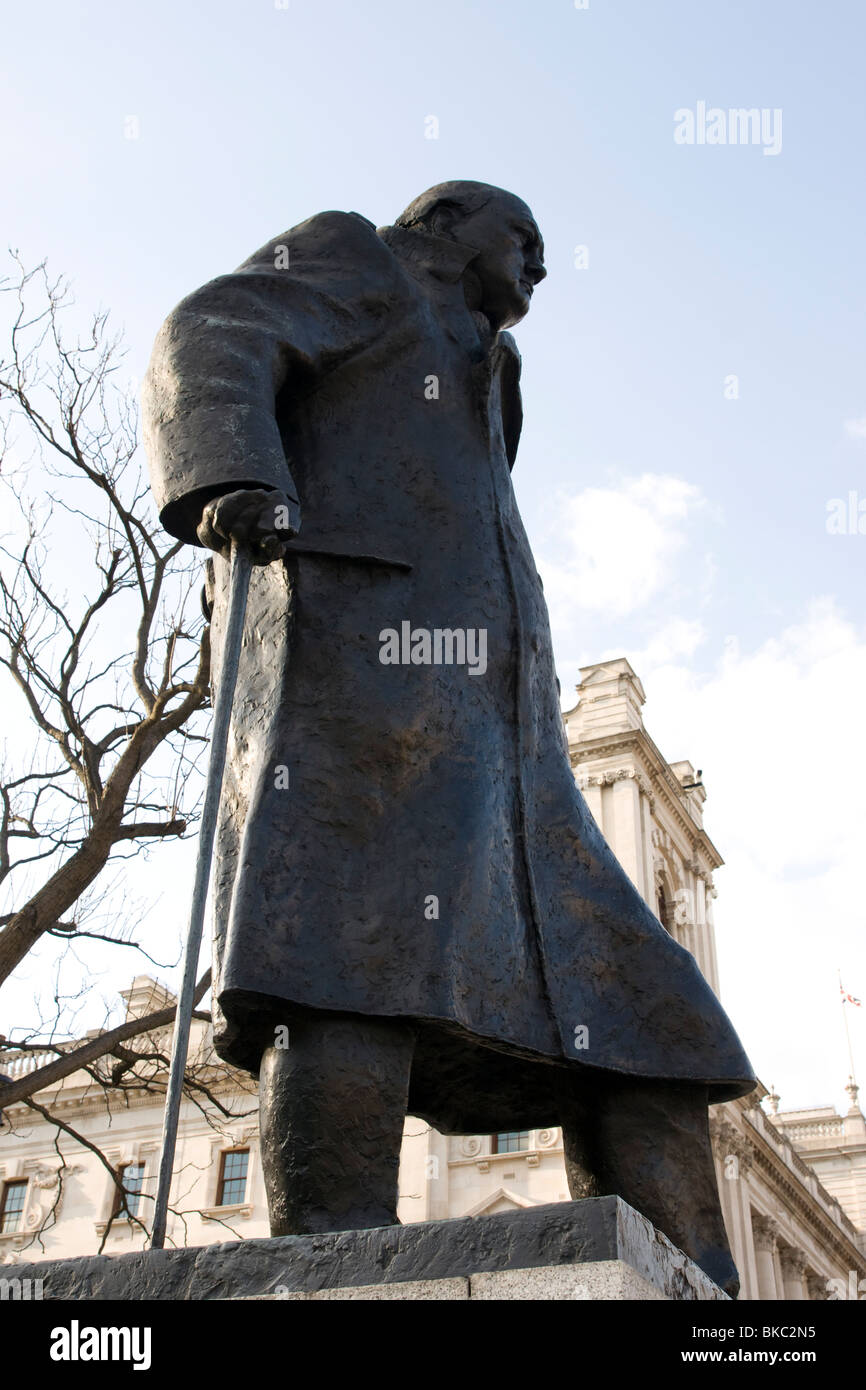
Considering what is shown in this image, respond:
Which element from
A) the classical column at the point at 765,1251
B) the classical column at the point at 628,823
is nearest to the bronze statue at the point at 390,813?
the classical column at the point at 628,823

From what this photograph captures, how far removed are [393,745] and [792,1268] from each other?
44467 millimetres

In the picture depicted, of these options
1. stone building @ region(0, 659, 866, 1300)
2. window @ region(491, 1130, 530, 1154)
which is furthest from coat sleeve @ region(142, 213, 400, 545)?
window @ region(491, 1130, 530, 1154)

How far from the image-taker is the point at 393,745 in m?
3.15

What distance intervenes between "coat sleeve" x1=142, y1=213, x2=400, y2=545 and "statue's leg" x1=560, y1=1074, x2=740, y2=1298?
142cm

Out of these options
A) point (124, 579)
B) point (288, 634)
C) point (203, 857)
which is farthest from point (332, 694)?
point (124, 579)

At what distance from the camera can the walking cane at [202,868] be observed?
8.66 ft

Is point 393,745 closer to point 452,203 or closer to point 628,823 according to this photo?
point 452,203

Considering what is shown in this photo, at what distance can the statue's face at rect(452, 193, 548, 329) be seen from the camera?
3982 mm

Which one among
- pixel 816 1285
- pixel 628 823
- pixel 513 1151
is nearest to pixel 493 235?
pixel 513 1151

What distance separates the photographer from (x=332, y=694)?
3178 mm

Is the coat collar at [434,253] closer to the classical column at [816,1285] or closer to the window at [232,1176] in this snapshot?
the window at [232,1176]
